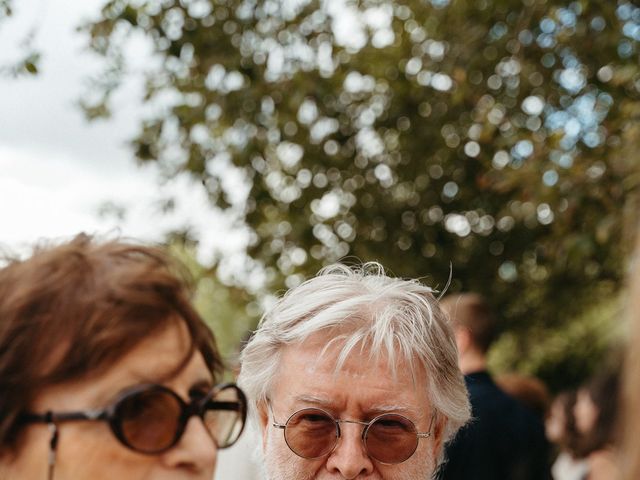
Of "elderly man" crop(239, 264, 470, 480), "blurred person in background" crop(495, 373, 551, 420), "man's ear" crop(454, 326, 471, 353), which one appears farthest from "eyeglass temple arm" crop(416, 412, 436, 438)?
"blurred person in background" crop(495, 373, 551, 420)

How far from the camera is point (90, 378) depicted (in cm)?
142

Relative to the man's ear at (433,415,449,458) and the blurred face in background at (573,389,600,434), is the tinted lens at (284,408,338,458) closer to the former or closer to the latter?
the man's ear at (433,415,449,458)

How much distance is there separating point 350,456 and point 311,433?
13 centimetres

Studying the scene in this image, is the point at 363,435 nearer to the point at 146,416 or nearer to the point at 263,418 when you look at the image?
the point at 263,418

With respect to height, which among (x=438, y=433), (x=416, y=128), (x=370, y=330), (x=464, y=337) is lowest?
(x=438, y=433)

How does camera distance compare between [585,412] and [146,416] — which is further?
[585,412]

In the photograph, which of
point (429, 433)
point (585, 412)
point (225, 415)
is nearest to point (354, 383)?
point (429, 433)

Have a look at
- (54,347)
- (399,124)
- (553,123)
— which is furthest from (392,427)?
(399,124)

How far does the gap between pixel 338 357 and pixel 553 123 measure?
16.2 ft

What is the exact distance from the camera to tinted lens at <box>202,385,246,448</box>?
1.57 m

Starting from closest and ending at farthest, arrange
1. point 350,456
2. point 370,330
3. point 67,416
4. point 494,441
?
point 67,416
point 350,456
point 370,330
point 494,441

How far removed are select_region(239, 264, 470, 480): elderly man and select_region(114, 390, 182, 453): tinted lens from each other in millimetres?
931

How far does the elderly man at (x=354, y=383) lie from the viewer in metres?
2.33

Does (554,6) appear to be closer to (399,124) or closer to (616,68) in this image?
(616,68)
